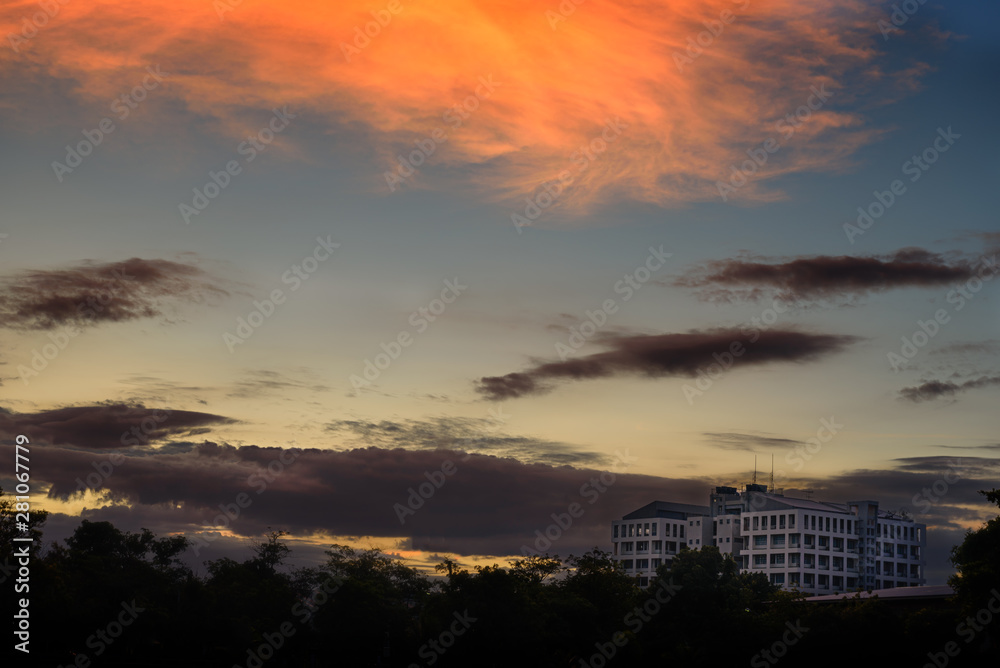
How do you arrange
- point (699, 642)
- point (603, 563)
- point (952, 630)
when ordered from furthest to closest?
1. point (603, 563)
2. point (699, 642)
3. point (952, 630)

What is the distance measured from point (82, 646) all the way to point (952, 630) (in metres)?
71.0

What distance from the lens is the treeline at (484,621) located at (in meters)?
73.6

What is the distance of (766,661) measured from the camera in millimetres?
74562

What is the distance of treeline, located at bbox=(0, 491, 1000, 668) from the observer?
73.6 metres

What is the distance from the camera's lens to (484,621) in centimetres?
7662

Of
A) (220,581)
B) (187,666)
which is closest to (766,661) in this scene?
(187,666)

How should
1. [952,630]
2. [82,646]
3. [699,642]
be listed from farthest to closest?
[82,646] < [699,642] < [952,630]

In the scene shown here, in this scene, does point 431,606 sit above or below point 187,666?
above

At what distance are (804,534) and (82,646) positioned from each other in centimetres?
14809

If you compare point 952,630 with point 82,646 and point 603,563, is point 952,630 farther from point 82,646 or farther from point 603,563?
point 82,646

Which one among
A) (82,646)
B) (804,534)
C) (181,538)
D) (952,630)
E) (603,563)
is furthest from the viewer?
(804,534)

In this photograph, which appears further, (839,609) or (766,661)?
(839,609)

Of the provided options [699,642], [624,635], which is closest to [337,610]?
[624,635]

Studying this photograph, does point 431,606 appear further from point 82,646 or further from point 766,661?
point 82,646
